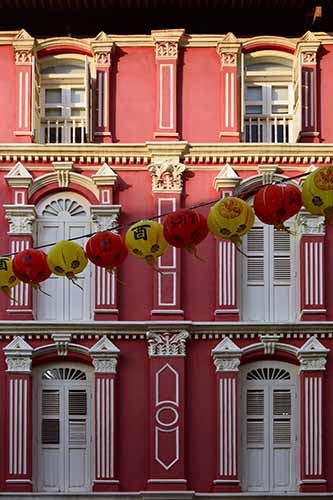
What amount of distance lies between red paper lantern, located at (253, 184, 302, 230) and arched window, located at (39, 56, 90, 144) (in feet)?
23.4

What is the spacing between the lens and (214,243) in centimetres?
2609

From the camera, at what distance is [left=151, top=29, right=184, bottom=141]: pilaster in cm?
2623

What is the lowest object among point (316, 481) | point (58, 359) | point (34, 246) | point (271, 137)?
point (316, 481)

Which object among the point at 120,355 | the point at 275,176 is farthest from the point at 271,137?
the point at 120,355

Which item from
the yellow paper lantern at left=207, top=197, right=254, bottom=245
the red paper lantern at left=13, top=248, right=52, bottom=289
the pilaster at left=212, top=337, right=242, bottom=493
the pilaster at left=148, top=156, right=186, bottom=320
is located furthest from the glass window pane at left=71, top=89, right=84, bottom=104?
the yellow paper lantern at left=207, top=197, right=254, bottom=245

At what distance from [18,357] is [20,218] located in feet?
7.66

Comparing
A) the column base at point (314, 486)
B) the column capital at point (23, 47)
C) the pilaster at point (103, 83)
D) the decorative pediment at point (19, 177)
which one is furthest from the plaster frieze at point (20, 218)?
the column base at point (314, 486)

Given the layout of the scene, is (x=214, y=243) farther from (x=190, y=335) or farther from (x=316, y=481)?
(x=316, y=481)

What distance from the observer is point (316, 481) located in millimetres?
25281

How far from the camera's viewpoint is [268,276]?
26094mm

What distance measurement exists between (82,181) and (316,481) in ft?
20.7

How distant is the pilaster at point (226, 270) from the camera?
2573 cm

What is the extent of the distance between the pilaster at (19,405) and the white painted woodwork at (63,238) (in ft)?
2.42

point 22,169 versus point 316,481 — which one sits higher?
point 22,169
